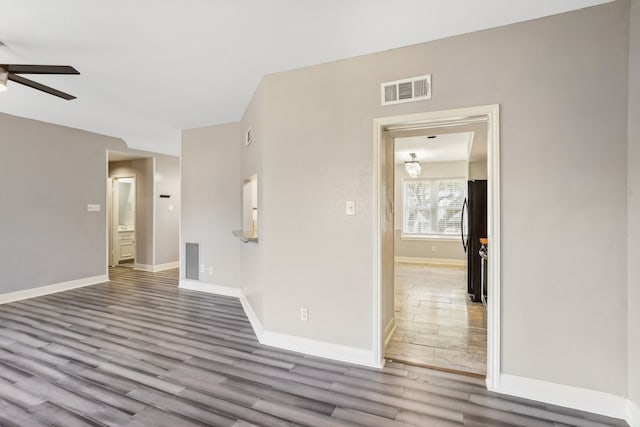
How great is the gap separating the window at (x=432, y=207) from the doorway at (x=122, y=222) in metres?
7.09

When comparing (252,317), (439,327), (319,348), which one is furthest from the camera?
(252,317)

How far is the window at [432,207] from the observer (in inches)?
320

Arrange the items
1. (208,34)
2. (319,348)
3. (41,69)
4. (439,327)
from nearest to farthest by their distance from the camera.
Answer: (208,34) → (41,69) → (319,348) → (439,327)

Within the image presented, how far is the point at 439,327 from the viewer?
3.57 meters

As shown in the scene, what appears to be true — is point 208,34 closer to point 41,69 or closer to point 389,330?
point 41,69

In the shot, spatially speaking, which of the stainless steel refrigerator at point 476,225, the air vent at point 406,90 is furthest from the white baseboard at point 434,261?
the air vent at point 406,90

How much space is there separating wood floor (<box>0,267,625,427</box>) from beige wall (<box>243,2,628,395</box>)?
1.15 feet

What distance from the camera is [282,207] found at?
9.83 ft

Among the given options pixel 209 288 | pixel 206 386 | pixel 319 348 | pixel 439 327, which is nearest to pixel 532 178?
pixel 439 327

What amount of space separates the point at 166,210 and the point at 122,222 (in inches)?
82.9

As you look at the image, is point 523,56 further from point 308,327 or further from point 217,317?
point 217,317

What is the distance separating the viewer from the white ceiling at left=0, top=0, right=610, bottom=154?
2.05 m

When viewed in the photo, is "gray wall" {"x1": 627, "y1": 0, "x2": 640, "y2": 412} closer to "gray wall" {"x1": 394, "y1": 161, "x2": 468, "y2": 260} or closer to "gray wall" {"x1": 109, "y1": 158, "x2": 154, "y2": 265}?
"gray wall" {"x1": 394, "y1": 161, "x2": 468, "y2": 260}

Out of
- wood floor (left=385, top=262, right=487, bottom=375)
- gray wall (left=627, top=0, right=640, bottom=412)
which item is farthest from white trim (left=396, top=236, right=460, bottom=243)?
gray wall (left=627, top=0, right=640, bottom=412)
